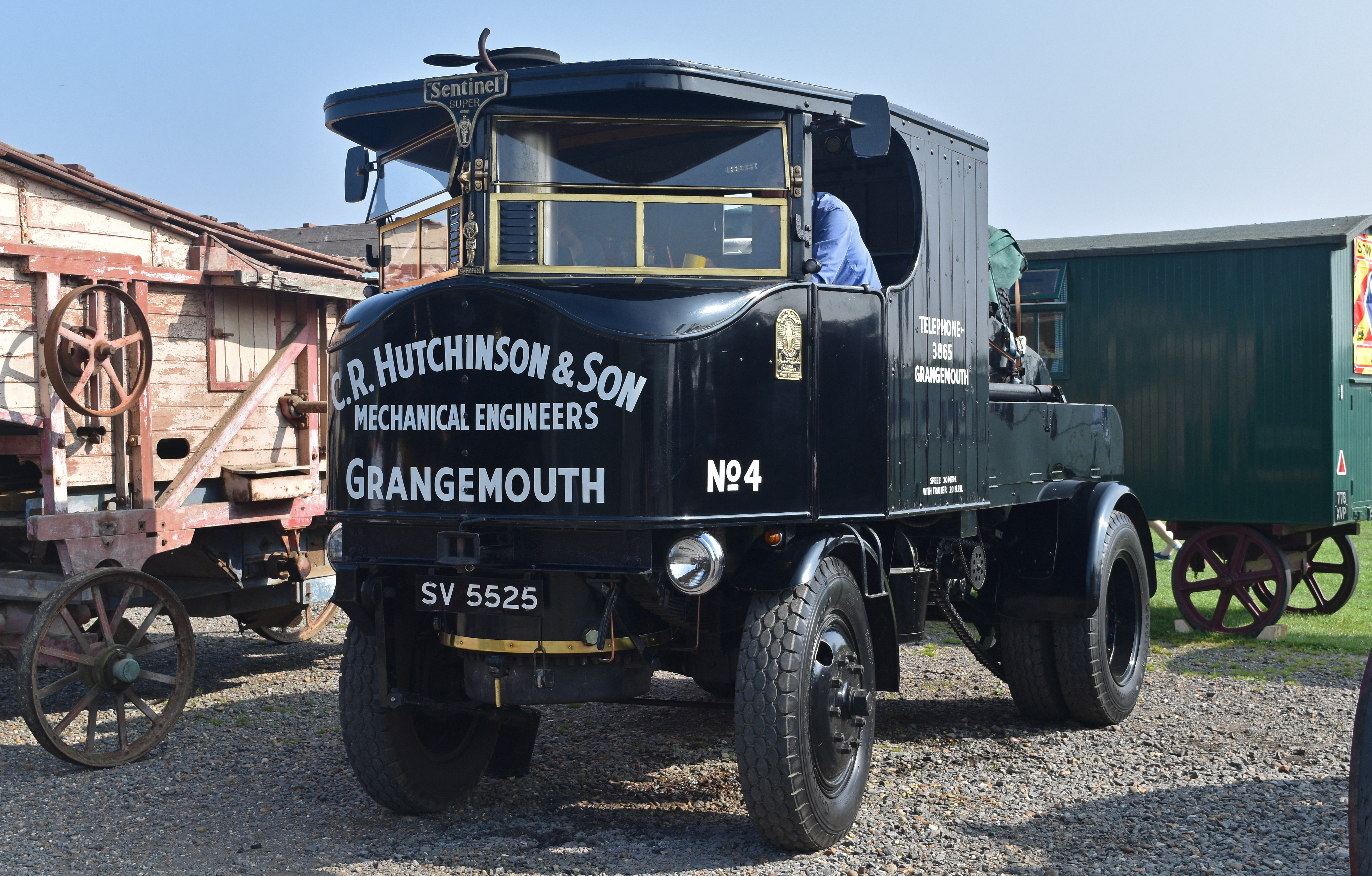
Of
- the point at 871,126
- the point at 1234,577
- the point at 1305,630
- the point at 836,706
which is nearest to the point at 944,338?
the point at 871,126

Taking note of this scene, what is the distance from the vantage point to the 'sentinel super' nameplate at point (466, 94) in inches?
189

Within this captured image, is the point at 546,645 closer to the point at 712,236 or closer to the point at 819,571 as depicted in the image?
the point at 819,571

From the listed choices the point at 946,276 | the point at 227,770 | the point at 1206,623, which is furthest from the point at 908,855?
the point at 1206,623

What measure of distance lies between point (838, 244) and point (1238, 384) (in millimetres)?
6479

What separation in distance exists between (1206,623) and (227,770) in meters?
7.61

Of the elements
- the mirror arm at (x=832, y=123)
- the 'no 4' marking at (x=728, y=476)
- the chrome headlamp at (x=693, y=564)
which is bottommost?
the chrome headlamp at (x=693, y=564)

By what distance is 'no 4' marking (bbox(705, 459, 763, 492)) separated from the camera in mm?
4473

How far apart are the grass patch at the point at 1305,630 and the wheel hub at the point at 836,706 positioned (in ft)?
12.4

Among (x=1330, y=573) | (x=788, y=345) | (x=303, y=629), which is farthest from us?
(x=1330, y=573)

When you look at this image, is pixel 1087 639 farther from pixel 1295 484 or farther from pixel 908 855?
pixel 1295 484

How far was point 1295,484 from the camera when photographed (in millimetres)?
10000

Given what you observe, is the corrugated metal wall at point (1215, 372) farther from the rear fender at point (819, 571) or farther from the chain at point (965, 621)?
the rear fender at point (819, 571)

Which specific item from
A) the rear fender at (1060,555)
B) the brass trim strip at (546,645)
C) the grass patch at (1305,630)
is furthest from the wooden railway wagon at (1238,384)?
the brass trim strip at (546,645)

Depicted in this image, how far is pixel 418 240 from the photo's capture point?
17.8ft
